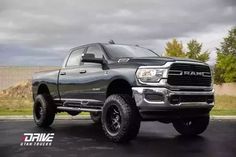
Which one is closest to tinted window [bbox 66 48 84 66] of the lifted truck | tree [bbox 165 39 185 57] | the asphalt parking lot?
the lifted truck

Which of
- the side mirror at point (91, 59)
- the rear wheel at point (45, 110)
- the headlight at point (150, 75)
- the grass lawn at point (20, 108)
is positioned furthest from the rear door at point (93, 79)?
the grass lawn at point (20, 108)

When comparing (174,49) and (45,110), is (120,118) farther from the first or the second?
(174,49)

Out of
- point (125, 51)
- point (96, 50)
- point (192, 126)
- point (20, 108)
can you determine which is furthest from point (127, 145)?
point (20, 108)

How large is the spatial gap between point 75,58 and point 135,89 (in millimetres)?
3046

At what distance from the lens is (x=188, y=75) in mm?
8266

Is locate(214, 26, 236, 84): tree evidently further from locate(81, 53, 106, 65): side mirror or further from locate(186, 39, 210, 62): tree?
locate(81, 53, 106, 65): side mirror

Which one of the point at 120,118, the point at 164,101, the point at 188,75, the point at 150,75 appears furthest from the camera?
the point at 120,118

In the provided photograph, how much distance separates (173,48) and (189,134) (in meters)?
40.2

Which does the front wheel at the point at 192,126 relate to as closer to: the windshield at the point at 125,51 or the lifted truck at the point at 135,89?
the lifted truck at the point at 135,89

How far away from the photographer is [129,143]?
8.23 meters

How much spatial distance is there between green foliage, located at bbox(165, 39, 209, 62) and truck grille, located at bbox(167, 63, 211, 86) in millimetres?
40368

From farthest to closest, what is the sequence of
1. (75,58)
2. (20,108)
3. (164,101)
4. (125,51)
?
1. (20,108)
2. (75,58)
3. (125,51)
4. (164,101)

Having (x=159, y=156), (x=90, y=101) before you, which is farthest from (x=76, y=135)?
(x=159, y=156)

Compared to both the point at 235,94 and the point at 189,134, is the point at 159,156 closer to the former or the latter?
the point at 189,134
